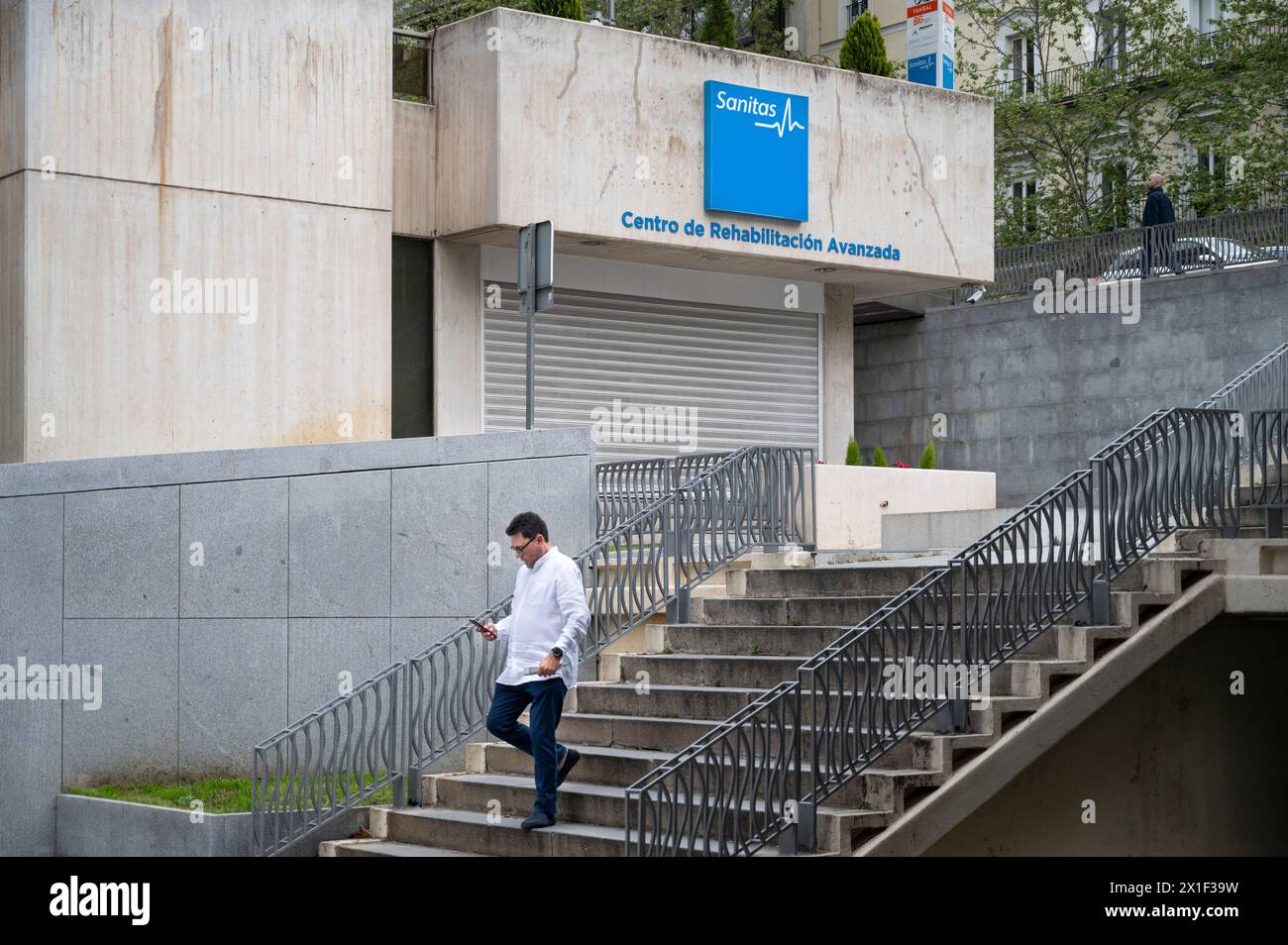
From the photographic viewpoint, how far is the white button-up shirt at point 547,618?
10352 millimetres

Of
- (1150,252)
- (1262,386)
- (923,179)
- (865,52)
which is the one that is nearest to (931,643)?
(1262,386)

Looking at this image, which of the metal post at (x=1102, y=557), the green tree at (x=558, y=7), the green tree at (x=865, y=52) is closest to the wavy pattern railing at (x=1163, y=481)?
the metal post at (x=1102, y=557)

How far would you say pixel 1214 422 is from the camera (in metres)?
12.1

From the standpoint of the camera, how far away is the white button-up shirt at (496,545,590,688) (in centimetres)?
1035

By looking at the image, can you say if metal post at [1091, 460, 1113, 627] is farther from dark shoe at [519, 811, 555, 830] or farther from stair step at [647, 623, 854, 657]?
dark shoe at [519, 811, 555, 830]

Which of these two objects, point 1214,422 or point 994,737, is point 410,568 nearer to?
point 994,737

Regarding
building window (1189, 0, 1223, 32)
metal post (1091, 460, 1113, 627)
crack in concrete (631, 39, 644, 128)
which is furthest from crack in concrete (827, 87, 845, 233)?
building window (1189, 0, 1223, 32)

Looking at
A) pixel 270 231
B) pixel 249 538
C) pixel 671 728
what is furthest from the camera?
pixel 270 231

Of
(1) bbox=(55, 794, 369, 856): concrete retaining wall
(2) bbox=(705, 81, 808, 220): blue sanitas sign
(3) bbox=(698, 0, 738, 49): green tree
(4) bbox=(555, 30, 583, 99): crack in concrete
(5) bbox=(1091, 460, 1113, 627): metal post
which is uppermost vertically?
(3) bbox=(698, 0, 738, 49): green tree

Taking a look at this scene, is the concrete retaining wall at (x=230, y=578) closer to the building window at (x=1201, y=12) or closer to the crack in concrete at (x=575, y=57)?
the crack in concrete at (x=575, y=57)

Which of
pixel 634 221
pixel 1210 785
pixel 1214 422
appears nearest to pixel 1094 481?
pixel 1214 422

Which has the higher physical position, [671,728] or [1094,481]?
[1094,481]

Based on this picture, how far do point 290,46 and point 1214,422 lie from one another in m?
9.99
